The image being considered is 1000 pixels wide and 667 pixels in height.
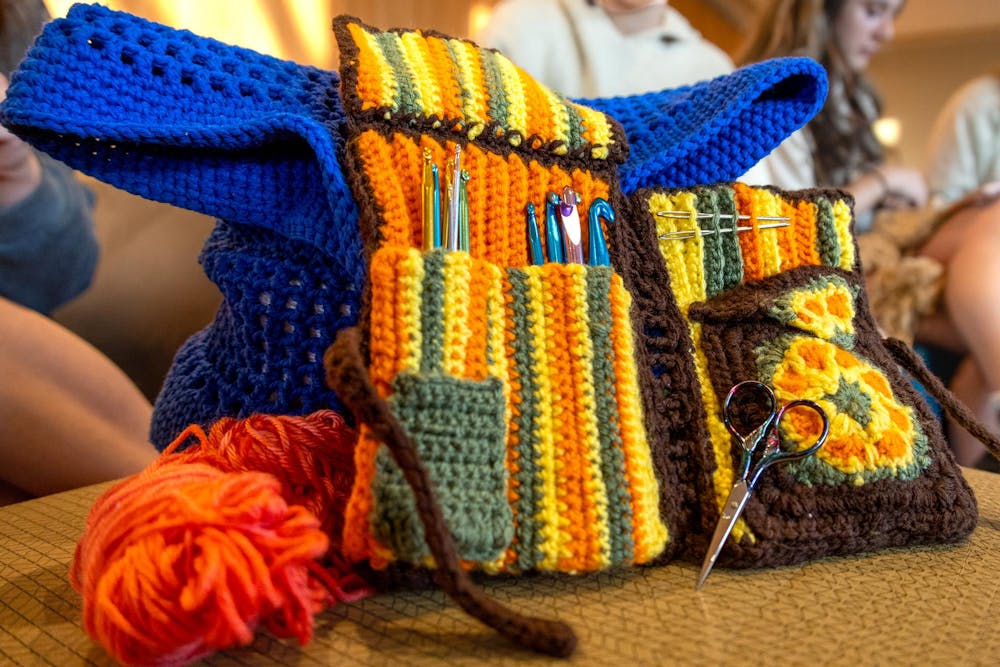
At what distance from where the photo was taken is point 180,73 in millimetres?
436

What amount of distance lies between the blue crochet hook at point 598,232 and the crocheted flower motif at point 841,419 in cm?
11

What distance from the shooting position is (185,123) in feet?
1.38

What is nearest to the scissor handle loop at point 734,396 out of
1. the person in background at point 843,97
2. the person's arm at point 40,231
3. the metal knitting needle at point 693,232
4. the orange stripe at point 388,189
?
the metal knitting needle at point 693,232

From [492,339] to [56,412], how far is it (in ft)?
1.43

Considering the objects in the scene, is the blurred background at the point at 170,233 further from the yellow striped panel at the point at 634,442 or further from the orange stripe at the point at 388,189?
the yellow striped panel at the point at 634,442

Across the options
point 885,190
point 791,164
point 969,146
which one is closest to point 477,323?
point 791,164

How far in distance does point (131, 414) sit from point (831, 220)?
24.3 inches

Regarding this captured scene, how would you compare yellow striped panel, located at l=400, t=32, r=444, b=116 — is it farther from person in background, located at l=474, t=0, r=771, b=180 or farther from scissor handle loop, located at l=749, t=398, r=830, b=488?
person in background, located at l=474, t=0, r=771, b=180

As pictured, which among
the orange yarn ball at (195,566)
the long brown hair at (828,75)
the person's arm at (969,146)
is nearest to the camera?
the orange yarn ball at (195,566)

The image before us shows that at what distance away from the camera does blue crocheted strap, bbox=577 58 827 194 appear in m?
0.49

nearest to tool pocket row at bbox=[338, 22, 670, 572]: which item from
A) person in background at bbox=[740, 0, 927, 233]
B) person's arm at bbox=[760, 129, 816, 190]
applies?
person's arm at bbox=[760, 129, 816, 190]

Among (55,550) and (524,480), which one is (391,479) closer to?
(524,480)

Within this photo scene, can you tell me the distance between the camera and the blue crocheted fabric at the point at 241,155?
41 cm

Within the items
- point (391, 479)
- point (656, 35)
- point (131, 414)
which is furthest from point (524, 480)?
point (656, 35)
